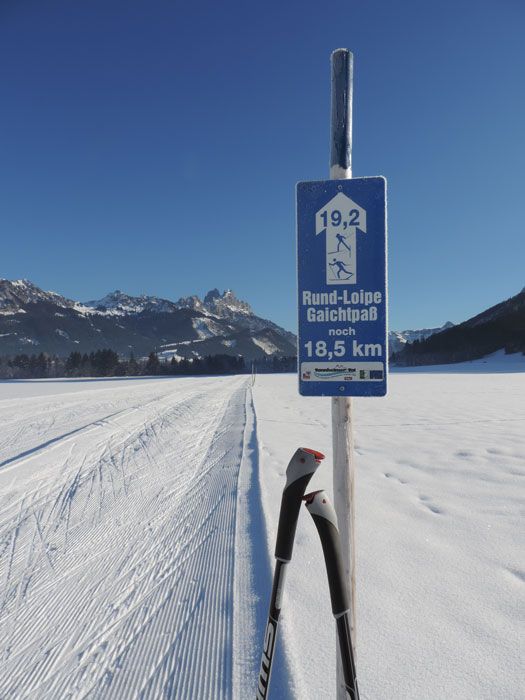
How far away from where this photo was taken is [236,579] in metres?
3.30

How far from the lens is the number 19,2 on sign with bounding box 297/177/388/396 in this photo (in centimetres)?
195

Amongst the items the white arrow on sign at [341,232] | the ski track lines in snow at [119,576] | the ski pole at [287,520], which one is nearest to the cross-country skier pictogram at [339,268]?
the white arrow on sign at [341,232]

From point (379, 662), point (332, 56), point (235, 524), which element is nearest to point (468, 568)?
point (379, 662)

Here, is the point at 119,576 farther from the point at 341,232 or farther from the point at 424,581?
the point at 341,232

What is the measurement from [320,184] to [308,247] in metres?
0.33

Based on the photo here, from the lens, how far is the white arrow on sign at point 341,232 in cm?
196

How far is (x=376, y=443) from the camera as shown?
332 inches

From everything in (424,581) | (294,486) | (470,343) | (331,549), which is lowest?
(424,581)

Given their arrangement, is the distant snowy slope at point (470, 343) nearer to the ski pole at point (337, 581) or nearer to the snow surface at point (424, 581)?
the snow surface at point (424, 581)

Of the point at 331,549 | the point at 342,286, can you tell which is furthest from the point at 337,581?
the point at 342,286

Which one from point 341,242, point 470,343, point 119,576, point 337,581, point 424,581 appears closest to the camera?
point 337,581

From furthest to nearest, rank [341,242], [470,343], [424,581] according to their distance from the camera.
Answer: [470,343], [424,581], [341,242]

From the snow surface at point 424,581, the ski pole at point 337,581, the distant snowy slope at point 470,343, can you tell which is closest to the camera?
the ski pole at point 337,581

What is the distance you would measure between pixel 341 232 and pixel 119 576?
3549 millimetres
